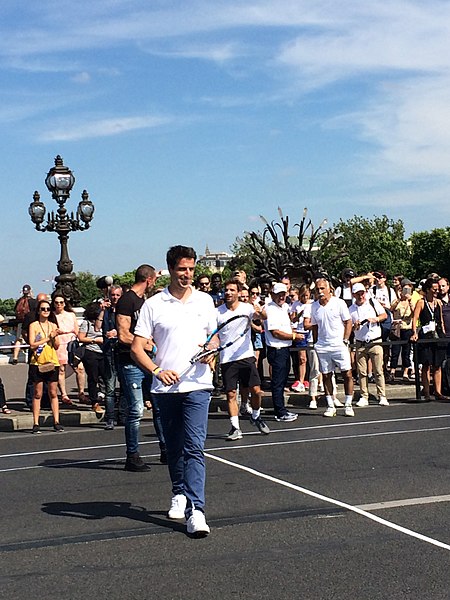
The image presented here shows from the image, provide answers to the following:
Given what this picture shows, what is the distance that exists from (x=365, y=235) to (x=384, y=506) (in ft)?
368

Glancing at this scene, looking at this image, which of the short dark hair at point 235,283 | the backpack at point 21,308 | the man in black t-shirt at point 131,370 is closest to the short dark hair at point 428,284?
the short dark hair at point 235,283

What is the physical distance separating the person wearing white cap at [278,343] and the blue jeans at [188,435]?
6622 mm

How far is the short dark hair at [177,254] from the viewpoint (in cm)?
801

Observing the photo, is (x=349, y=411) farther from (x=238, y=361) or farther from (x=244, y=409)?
(x=238, y=361)

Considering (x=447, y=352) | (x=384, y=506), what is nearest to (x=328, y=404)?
(x=447, y=352)

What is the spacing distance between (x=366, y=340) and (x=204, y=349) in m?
8.76

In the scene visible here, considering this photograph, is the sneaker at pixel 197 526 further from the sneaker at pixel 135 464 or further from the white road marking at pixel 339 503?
the sneaker at pixel 135 464

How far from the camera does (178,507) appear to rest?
8.24 metres

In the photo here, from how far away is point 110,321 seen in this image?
49.2 feet

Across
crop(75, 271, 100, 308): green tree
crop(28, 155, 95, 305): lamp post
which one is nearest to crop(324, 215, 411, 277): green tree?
crop(75, 271, 100, 308): green tree

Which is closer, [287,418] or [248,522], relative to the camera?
[248,522]

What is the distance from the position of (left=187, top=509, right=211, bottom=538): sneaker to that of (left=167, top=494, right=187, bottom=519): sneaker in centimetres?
56

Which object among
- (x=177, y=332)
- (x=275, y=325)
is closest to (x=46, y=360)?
(x=275, y=325)

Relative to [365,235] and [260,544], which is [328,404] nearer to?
[260,544]
